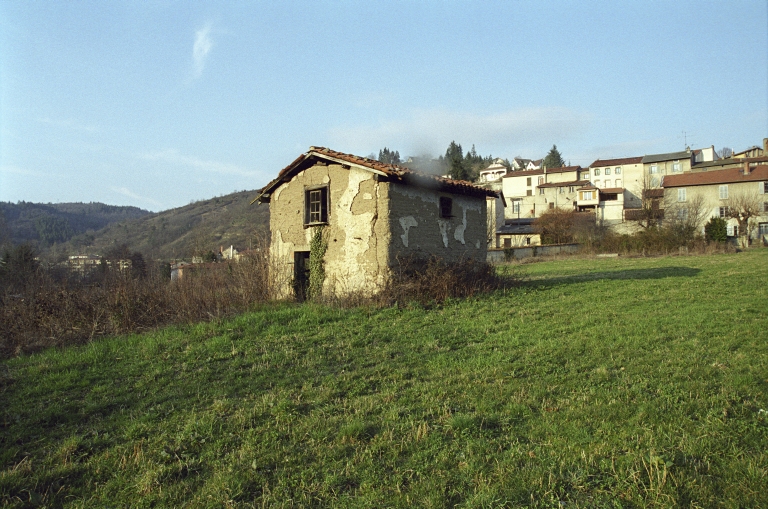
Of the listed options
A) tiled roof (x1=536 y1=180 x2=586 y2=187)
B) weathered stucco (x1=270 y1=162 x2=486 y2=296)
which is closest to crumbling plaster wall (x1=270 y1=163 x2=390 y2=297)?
weathered stucco (x1=270 y1=162 x2=486 y2=296)

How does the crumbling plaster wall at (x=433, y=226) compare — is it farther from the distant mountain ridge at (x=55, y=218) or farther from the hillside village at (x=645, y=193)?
the distant mountain ridge at (x=55, y=218)

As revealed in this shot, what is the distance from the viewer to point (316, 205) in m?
14.4

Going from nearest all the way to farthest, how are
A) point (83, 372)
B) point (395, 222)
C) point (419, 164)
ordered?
point (83, 372) < point (395, 222) < point (419, 164)

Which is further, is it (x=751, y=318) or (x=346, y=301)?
(x=346, y=301)

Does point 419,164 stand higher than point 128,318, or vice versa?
point 419,164

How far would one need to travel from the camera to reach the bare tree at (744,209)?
40.3 m

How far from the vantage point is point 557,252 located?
38688mm

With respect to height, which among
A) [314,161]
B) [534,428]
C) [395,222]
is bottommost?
[534,428]

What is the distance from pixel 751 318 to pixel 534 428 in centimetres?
725

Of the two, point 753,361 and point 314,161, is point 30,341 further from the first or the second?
point 753,361

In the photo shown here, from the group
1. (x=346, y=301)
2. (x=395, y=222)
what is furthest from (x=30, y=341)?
(x=395, y=222)

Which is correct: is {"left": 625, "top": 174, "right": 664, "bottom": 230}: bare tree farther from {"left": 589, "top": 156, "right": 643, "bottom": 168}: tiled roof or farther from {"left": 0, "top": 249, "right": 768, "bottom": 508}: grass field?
{"left": 0, "top": 249, "right": 768, "bottom": 508}: grass field

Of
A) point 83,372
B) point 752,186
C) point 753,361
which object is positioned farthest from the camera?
point 752,186

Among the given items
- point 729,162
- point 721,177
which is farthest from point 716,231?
point 729,162
